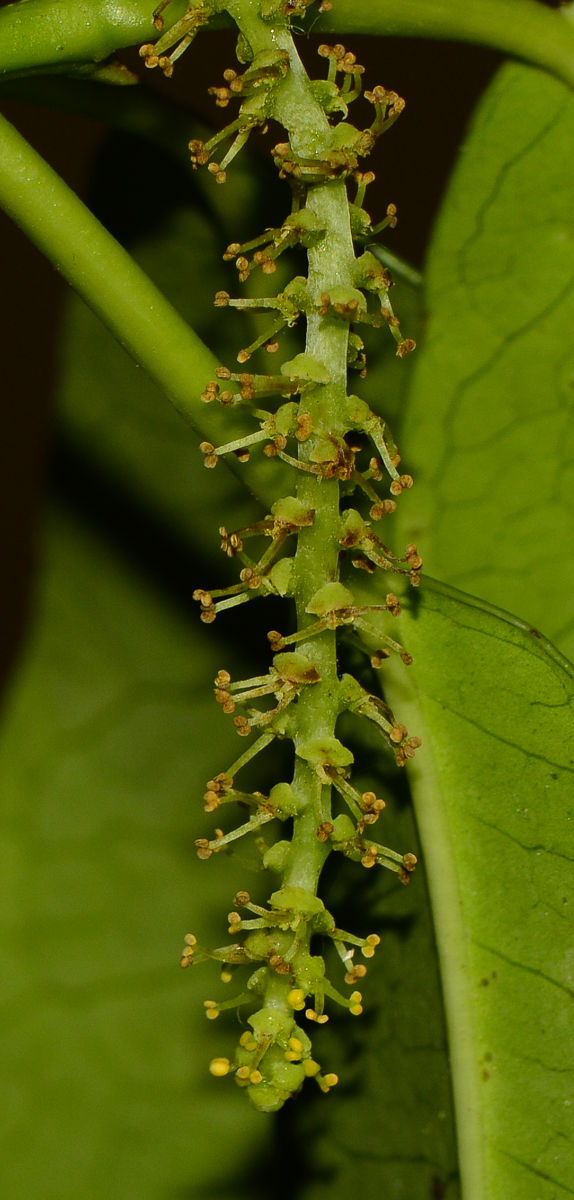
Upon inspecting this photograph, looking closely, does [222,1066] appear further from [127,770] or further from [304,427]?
[127,770]

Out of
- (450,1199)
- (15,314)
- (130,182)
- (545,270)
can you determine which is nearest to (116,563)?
(130,182)

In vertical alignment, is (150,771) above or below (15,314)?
below

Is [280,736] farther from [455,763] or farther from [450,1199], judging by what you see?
[450,1199]

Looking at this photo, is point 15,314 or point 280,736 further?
point 15,314

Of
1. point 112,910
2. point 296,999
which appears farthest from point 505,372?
point 112,910

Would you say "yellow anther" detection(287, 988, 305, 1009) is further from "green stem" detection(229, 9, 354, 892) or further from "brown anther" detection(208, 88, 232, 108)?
"brown anther" detection(208, 88, 232, 108)

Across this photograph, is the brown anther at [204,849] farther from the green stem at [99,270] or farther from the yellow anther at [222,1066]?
the green stem at [99,270]

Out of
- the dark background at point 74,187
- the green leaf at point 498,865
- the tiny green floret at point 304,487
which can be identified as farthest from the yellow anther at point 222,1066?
the dark background at point 74,187
